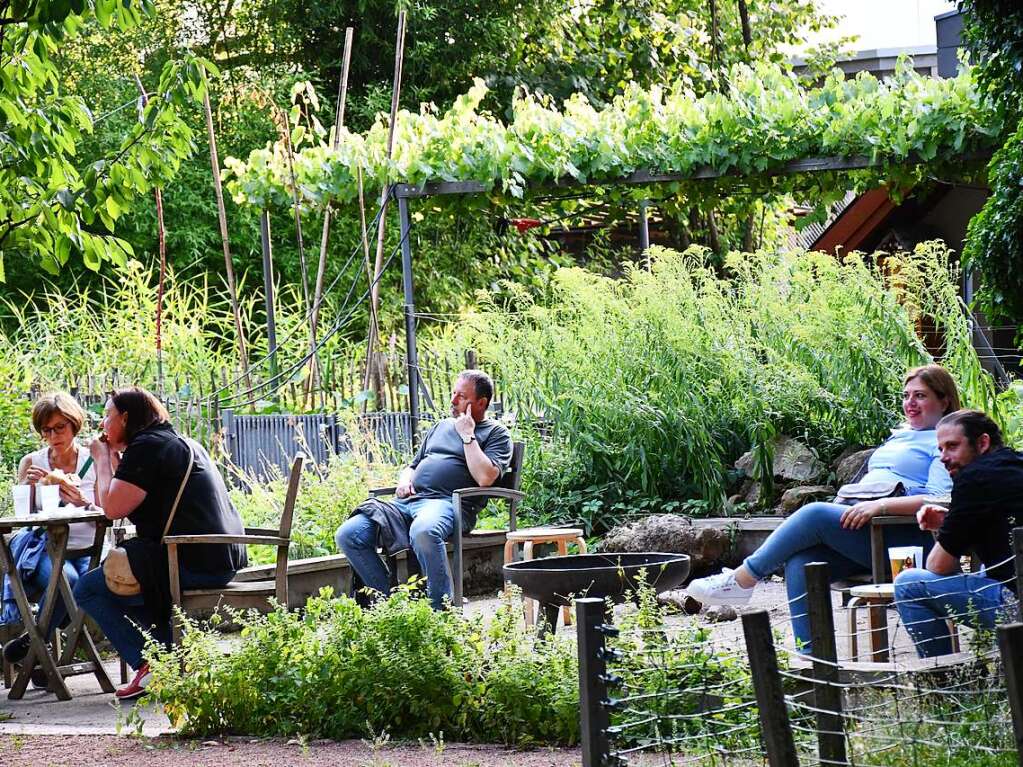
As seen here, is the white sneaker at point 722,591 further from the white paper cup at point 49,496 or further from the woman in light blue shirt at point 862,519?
the white paper cup at point 49,496

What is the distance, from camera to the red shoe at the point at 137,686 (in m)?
5.58

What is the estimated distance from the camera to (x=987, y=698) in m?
3.71

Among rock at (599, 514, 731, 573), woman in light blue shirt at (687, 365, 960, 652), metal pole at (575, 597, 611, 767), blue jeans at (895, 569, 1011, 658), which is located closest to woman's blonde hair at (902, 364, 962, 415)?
woman in light blue shirt at (687, 365, 960, 652)

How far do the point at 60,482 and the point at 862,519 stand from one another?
3550mm

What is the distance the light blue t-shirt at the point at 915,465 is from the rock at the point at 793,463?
293 cm

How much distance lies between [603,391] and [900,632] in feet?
11.9

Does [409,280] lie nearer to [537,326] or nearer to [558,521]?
[537,326]

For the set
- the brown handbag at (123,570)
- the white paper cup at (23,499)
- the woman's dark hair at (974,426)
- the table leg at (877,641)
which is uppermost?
the woman's dark hair at (974,426)

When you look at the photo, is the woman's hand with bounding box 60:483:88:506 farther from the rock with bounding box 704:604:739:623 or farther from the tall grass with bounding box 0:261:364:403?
the tall grass with bounding box 0:261:364:403

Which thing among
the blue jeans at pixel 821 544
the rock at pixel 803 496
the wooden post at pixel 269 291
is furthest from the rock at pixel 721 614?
the wooden post at pixel 269 291

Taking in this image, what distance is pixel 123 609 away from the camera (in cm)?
570

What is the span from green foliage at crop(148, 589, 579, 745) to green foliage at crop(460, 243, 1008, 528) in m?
4.04

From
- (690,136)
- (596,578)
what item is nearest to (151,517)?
(596,578)

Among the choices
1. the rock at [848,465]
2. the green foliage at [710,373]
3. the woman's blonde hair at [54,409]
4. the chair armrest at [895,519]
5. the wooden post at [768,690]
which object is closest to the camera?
the wooden post at [768,690]
